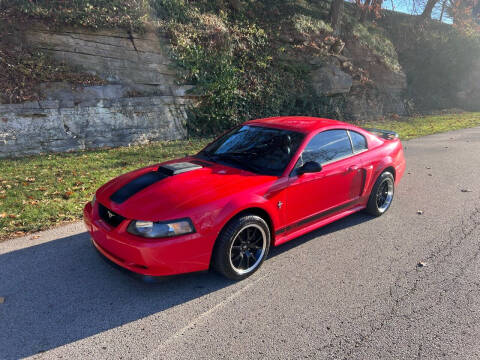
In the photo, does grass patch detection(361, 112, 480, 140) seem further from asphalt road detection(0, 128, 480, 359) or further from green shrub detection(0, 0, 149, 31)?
green shrub detection(0, 0, 149, 31)

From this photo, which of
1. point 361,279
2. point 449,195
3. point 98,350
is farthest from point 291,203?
point 449,195

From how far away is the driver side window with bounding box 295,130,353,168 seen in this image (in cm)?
404

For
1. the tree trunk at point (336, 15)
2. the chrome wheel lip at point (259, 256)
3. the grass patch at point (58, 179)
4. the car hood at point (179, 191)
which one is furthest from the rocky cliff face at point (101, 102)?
the tree trunk at point (336, 15)

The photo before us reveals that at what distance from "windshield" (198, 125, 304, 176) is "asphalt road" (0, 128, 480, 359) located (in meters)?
1.06

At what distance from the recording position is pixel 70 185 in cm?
587

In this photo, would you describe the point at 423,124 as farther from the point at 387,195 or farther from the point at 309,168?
the point at 309,168

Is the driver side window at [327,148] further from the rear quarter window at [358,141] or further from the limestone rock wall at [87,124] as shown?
the limestone rock wall at [87,124]

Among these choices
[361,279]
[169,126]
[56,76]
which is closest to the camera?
[361,279]

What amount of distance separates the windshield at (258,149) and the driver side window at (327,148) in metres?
0.16

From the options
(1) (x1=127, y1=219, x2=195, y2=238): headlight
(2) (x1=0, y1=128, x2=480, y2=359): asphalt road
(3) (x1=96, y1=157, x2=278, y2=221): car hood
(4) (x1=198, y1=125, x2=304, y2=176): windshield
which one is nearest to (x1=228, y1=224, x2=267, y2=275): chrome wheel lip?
(2) (x1=0, y1=128, x2=480, y2=359): asphalt road

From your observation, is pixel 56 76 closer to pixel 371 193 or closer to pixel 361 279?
pixel 371 193

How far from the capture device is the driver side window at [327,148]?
4040 millimetres

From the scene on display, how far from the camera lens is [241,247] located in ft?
11.2

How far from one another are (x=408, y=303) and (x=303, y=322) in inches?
41.3
